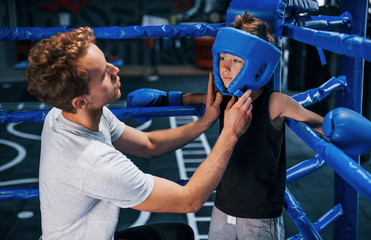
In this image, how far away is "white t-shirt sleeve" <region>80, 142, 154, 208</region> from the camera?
108 cm

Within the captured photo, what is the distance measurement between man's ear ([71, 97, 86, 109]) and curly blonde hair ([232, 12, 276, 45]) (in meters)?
0.52

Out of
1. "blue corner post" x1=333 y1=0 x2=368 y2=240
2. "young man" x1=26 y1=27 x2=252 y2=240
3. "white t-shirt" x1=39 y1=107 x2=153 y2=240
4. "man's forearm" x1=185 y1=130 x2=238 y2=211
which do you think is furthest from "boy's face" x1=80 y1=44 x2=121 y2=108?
"blue corner post" x1=333 y1=0 x2=368 y2=240

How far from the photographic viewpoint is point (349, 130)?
33.5 inches

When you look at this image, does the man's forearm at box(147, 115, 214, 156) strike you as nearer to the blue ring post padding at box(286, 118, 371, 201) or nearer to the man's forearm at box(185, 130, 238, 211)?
the man's forearm at box(185, 130, 238, 211)

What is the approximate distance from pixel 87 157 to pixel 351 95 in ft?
3.40

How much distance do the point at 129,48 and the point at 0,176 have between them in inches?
268

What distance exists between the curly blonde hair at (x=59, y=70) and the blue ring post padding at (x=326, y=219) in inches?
41.3

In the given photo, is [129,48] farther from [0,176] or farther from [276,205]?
[276,205]

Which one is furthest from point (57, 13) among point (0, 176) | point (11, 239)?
point (11, 239)

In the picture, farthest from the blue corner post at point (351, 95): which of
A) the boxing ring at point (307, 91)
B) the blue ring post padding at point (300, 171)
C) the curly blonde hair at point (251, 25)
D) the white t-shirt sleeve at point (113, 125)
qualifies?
the white t-shirt sleeve at point (113, 125)

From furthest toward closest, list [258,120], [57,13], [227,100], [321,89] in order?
[57,13] < [321,89] < [227,100] < [258,120]

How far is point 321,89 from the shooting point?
57.9 inches

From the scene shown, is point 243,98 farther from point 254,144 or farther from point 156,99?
point 156,99

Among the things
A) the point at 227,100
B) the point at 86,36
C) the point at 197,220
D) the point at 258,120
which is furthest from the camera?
the point at 197,220
